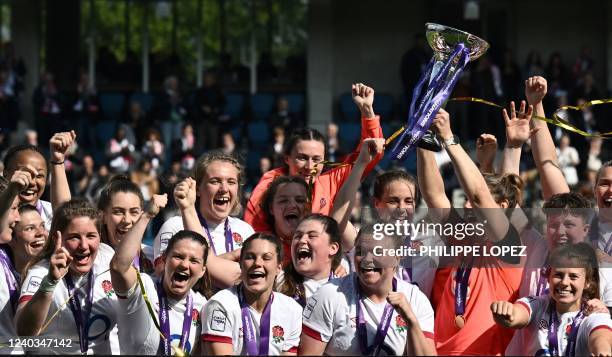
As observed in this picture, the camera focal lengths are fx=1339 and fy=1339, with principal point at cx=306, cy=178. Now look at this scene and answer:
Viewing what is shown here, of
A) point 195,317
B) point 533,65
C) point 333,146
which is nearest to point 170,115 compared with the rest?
point 333,146

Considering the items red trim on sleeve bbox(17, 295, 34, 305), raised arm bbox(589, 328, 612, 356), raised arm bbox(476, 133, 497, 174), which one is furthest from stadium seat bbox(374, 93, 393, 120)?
raised arm bbox(589, 328, 612, 356)

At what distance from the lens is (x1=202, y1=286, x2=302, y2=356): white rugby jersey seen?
260 inches

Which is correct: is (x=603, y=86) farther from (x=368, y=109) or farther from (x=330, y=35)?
(x=368, y=109)

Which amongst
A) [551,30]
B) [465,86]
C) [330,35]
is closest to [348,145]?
[465,86]

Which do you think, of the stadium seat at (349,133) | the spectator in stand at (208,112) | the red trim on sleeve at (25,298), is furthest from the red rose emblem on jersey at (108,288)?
the stadium seat at (349,133)

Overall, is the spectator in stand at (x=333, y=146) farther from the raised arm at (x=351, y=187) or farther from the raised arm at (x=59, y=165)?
the raised arm at (x=351, y=187)

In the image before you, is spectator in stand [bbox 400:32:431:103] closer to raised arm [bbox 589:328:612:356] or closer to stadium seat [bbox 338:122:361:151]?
stadium seat [bbox 338:122:361:151]

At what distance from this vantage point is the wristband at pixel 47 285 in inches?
253

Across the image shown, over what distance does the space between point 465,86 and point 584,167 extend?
260 centimetres

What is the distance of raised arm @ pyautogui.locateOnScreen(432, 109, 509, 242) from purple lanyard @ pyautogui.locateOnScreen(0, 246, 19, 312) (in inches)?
93.1

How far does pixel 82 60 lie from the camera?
83.9 feet

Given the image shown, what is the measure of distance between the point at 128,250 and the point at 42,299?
1.56 feet

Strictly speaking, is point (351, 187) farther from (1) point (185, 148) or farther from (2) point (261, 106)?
(2) point (261, 106)

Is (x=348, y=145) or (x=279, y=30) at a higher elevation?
(x=279, y=30)
